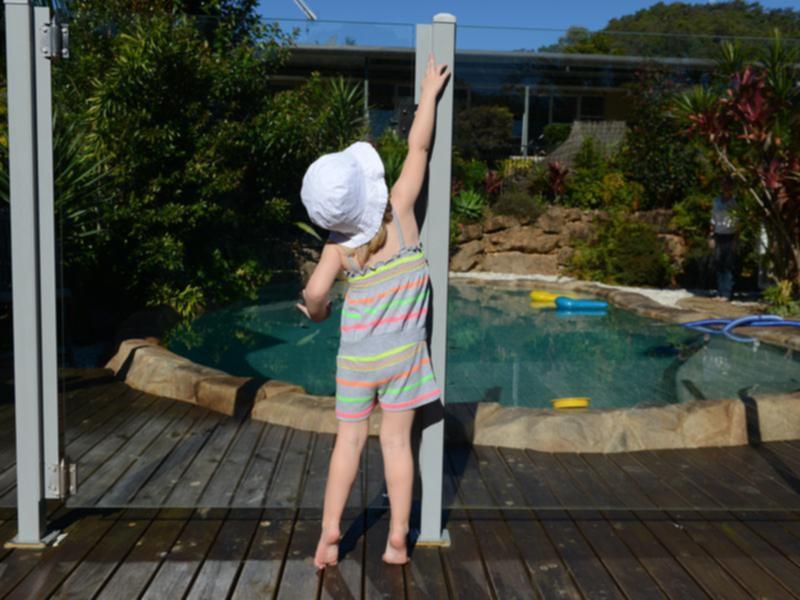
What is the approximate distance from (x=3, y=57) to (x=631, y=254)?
924cm

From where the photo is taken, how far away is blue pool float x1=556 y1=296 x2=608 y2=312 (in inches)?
359

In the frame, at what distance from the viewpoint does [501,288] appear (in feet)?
35.7

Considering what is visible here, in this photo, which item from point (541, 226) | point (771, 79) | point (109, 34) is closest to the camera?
point (109, 34)

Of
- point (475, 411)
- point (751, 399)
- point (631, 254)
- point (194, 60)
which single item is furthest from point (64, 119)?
point (631, 254)

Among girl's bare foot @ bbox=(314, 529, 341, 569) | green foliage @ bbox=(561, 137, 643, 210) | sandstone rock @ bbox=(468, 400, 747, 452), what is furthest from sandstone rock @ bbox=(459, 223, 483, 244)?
girl's bare foot @ bbox=(314, 529, 341, 569)

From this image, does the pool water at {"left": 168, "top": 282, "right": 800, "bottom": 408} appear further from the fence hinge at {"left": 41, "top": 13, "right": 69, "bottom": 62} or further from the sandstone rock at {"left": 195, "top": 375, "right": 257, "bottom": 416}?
the fence hinge at {"left": 41, "top": 13, "right": 69, "bottom": 62}

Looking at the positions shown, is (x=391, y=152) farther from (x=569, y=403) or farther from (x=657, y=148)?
(x=657, y=148)

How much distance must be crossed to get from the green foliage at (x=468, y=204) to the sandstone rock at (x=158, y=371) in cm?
254

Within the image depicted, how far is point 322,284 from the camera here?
84.1 inches

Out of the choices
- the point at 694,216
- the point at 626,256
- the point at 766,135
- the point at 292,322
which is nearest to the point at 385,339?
the point at 292,322

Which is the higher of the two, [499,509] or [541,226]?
[541,226]

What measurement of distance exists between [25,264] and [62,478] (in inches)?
26.2

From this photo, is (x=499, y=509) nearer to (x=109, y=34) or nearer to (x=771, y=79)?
(x=109, y=34)

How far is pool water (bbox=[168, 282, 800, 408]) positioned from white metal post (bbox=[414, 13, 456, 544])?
5.24 feet
